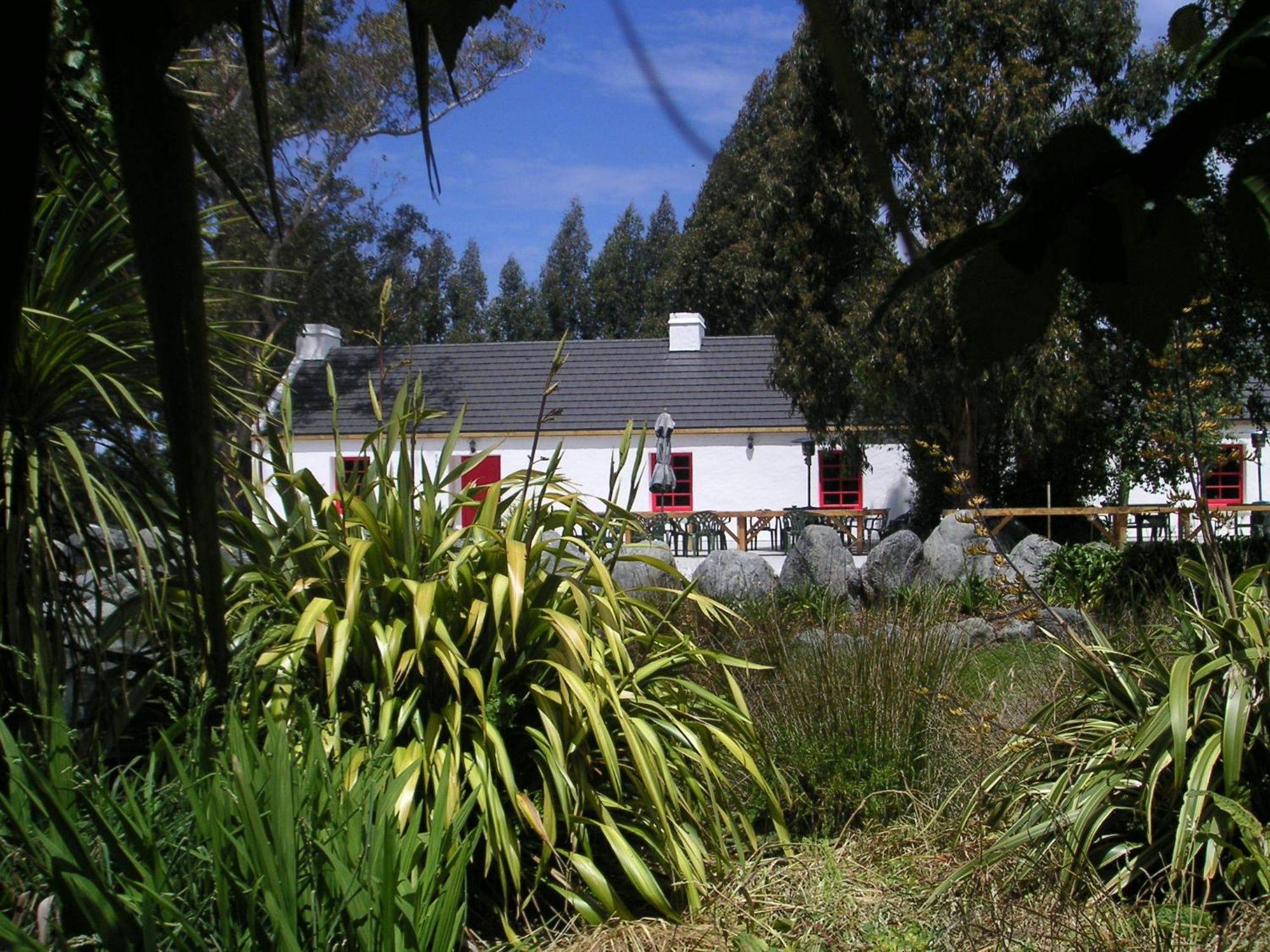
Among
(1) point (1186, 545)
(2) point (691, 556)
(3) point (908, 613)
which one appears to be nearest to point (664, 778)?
(3) point (908, 613)

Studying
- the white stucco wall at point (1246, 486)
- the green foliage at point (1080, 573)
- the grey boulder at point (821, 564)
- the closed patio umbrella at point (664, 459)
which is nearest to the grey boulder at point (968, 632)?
the green foliage at point (1080, 573)

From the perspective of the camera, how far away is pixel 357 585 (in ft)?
11.6

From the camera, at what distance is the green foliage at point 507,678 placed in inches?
133

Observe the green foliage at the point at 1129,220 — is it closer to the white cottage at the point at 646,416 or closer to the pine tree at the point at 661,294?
the pine tree at the point at 661,294

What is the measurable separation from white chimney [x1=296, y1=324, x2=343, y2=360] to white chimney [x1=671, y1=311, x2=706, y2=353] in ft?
25.0

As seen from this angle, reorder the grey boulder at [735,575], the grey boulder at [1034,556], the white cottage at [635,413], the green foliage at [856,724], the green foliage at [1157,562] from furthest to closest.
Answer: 1. the white cottage at [635,413]
2. the grey boulder at [1034,556]
3. the grey boulder at [735,575]
4. the green foliage at [1157,562]
5. the green foliage at [856,724]

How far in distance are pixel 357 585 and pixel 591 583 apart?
1243 millimetres

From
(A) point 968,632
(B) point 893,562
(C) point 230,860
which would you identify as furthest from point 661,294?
(C) point 230,860

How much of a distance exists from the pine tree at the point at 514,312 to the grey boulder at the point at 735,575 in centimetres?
3477

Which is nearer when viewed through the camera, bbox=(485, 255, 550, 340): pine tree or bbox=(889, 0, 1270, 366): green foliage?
bbox=(889, 0, 1270, 366): green foliage

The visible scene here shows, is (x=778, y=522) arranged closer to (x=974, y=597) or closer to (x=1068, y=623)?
(x=974, y=597)

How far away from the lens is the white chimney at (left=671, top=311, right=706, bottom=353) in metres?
25.4

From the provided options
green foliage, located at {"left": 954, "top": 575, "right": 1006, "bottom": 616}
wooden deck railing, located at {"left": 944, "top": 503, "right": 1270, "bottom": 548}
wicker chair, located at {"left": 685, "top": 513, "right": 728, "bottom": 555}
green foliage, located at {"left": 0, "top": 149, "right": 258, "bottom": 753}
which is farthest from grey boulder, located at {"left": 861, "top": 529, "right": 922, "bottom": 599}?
green foliage, located at {"left": 0, "top": 149, "right": 258, "bottom": 753}

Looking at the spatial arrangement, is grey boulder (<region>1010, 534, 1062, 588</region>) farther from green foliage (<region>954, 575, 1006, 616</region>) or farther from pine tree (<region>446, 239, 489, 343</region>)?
pine tree (<region>446, 239, 489, 343</region>)
